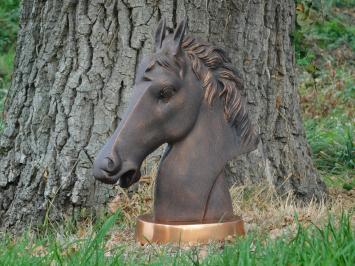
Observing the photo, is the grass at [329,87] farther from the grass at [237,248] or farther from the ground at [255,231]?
the grass at [237,248]

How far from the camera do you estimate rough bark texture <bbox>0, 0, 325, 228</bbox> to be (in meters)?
4.71

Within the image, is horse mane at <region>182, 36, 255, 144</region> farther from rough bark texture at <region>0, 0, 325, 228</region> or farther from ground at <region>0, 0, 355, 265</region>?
rough bark texture at <region>0, 0, 325, 228</region>

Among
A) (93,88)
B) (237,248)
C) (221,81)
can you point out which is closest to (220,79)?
(221,81)

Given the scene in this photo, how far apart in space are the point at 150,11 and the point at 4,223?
5.46ft

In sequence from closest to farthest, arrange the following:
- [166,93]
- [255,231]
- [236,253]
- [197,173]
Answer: [236,253] < [166,93] < [197,173] < [255,231]

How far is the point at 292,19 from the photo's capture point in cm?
543

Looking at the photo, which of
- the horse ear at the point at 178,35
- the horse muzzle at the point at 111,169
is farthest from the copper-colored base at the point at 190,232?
the horse ear at the point at 178,35

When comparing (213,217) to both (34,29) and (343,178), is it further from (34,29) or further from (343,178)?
(343,178)

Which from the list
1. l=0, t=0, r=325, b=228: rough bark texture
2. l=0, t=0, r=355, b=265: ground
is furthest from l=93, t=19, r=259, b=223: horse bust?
l=0, t=0, r=325, b=228: rough bark texture

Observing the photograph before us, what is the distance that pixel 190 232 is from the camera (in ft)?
11.5

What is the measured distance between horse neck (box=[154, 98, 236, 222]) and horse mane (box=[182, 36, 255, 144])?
5 cm

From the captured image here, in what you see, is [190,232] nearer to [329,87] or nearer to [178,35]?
[178,35]

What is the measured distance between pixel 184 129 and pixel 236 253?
2.33 ft

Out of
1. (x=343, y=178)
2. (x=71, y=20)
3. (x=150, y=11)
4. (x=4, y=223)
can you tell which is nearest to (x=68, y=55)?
(x=71, y=20)
